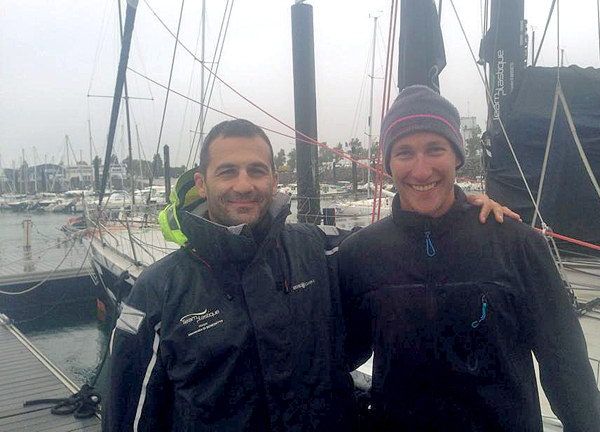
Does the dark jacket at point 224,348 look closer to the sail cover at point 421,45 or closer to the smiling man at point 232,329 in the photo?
the smiling man at point 232,329

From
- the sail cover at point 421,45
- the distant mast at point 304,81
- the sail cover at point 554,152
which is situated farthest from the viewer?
the distant mast at point 304,81

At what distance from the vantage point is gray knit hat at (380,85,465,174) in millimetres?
1840

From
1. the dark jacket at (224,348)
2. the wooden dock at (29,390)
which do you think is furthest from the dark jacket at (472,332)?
the wooden dock at (29,390)

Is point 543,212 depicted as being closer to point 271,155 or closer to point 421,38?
point 421,38

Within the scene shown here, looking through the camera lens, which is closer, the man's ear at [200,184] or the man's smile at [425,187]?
the man's smile at [425,187]

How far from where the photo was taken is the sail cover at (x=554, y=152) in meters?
4.14

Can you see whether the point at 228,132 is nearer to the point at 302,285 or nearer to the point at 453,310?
the point at 302,285

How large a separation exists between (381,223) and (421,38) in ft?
5.04

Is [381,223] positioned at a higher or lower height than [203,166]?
lower

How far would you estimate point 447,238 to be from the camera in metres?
1.80

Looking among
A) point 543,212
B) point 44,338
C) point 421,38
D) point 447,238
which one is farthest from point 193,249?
point 44,338

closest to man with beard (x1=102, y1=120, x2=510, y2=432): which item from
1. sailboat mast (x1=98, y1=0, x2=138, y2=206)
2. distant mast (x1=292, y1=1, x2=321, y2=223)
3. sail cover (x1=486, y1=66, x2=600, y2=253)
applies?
sailboat mast (x1=98, y1=0, x2=138, y2=206)

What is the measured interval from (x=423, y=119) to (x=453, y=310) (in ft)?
2.28

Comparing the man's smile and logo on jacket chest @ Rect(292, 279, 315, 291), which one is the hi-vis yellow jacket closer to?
logo on jacket chest @ Rect(292, 279, 315, 291)
